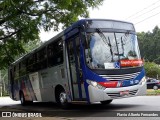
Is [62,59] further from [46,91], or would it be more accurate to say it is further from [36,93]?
[36,93]

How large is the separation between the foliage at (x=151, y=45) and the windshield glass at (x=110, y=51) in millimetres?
69533

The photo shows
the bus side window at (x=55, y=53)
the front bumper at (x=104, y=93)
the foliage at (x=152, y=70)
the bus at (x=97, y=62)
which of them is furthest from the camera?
the foliage at (x=152, y=70)

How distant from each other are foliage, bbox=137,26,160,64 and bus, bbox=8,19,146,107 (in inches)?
2723

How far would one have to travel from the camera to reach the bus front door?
11.2m

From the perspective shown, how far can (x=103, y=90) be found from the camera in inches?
413

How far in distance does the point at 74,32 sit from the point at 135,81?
287cm

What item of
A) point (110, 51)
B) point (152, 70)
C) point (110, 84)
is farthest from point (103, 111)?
point (152, 70)

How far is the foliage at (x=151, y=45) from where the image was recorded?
3177 inches

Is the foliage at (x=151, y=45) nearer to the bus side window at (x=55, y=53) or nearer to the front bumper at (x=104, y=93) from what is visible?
the bus side window at (x=55, y=53)

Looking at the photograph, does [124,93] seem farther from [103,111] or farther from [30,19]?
[30,19]

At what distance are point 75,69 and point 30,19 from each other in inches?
175

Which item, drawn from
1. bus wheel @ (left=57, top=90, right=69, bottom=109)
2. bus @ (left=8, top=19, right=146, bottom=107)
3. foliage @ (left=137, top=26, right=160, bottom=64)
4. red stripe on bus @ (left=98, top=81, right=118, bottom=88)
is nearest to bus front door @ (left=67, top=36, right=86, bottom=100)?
bus @ (left=8, top=19, right=146, bottom=107)

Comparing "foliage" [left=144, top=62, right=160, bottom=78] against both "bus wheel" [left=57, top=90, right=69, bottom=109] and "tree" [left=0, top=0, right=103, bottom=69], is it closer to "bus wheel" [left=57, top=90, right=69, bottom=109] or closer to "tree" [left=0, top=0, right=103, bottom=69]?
"tree" [left=0, top=0, right=103, bottom=69]

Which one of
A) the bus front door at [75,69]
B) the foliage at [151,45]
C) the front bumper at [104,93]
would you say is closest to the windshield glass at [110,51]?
the bus front door at [75,69]
